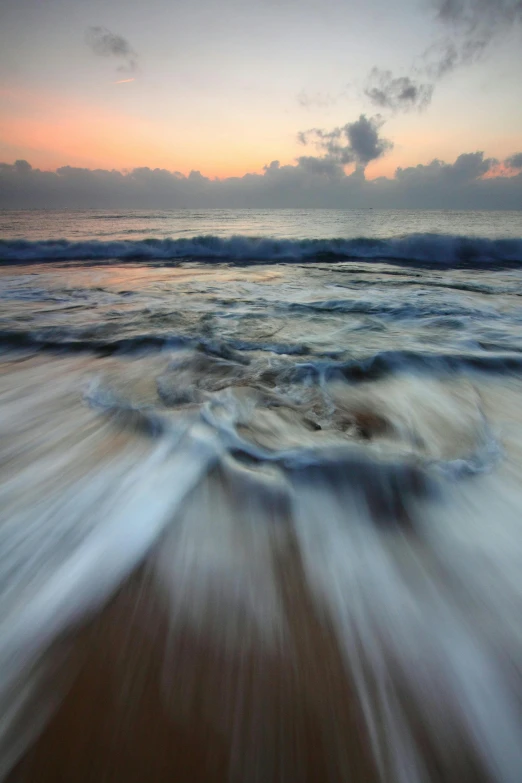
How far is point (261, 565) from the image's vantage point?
1.54m

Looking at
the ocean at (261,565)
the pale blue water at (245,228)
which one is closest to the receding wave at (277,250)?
the pale blue water at (245,228)

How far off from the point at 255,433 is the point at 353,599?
1.25m

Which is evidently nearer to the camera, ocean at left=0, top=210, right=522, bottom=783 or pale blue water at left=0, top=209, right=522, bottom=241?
ocean at left=0, top=210, right=522, bottom=783

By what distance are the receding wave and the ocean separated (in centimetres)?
1091

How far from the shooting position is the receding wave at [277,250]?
13.3 metres

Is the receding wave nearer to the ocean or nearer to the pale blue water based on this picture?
the pale blue water

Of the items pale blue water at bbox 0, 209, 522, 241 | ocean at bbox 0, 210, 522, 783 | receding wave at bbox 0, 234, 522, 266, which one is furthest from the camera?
pale blue water at bbox 0, 209, 522, 241

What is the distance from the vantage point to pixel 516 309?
5969 mm

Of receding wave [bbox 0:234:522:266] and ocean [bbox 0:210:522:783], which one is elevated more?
ocean [bbox 0:210:522:783]

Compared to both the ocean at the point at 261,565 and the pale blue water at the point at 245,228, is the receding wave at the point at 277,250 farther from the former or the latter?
the ocean at the point at 261,565

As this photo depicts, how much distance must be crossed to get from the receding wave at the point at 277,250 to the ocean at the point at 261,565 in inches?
430

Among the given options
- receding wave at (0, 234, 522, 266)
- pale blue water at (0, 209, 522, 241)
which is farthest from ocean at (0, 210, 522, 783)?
pale blue water at (0, 209, 522, 241)

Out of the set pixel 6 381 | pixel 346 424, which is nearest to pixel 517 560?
pixel 346 424

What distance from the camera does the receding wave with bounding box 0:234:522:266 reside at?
1333cm
